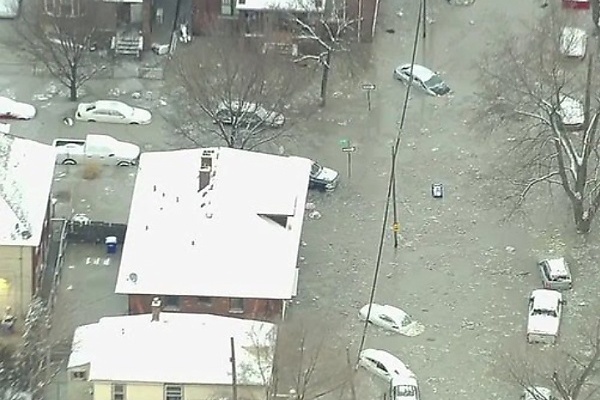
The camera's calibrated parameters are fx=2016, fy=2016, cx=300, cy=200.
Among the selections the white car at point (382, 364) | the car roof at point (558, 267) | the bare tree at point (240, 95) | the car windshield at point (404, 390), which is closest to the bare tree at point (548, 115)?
the car roof at point (558, 267)

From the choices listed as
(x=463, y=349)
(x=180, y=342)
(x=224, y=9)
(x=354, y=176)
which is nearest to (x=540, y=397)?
(x=463, y=349)

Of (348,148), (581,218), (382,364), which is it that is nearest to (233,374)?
(382,364)

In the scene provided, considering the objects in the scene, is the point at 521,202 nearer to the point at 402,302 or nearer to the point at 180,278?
the point at 402,302

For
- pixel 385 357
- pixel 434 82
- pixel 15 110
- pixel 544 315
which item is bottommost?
pixel 385 357

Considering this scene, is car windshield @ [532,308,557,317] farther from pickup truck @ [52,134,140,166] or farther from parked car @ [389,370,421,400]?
pickup truck @ [52,134,140,166]

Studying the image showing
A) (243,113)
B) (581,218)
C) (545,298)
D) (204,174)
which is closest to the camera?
(545,298)

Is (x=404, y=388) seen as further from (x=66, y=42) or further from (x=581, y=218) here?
(x=66, y=42)

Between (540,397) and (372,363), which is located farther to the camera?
(372,363)

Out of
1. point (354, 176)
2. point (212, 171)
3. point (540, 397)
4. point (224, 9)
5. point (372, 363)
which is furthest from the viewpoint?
point (224, 9)
